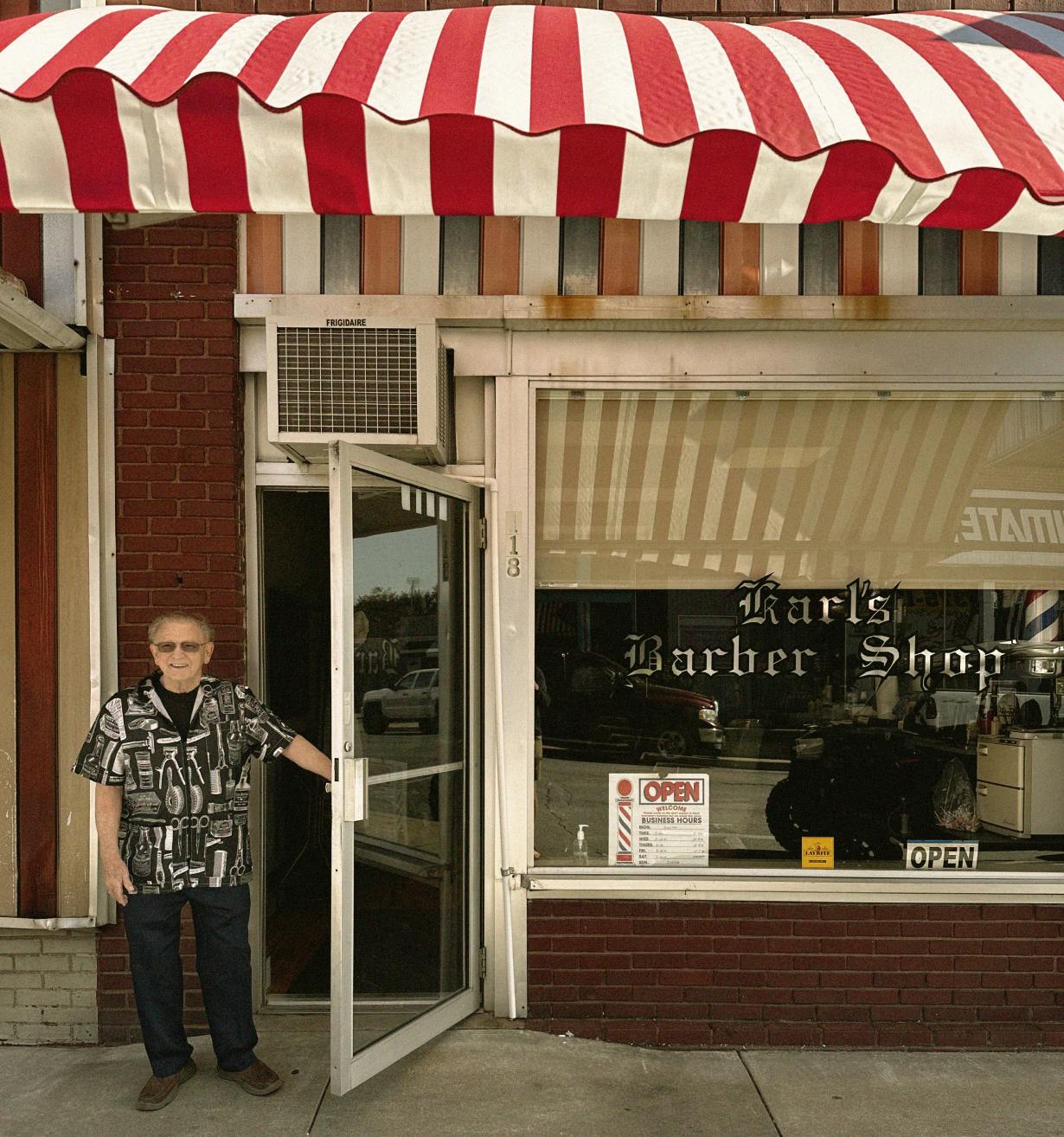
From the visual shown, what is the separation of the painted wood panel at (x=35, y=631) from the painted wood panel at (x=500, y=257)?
188 centimetres

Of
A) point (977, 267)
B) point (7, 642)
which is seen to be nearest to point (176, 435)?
point (7, 642)

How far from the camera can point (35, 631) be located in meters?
4.27

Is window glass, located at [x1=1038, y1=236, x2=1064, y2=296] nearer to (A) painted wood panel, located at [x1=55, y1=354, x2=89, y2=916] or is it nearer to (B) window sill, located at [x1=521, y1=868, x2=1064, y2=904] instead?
(B) window sill, located at [x1=521, y1=868, x2=1064, y2=904]

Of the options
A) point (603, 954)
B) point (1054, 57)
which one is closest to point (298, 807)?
point (603, 954)

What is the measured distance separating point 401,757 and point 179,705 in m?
0.87

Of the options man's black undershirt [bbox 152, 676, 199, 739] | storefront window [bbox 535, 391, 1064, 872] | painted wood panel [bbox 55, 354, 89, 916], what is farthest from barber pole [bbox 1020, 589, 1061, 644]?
painted wood panel [bbox 55, 354, 89, 916]

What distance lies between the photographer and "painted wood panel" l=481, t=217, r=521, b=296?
14.4ft

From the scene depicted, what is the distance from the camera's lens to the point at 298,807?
18.2 ft

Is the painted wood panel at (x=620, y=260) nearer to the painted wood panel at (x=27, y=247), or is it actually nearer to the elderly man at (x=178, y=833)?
the elderly man at (x=178, y=833)

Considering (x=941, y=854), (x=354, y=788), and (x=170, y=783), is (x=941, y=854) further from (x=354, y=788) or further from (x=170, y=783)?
(x=170, y=783)

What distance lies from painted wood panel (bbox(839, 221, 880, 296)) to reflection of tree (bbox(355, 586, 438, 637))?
2192mm

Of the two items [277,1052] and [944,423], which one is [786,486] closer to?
[944,423]

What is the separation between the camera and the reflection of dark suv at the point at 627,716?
4.59 meters

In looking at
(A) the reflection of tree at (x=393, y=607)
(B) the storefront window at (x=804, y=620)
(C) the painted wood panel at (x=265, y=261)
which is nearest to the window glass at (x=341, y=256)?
(C) the painted wood panel at (x=265, y=261)
